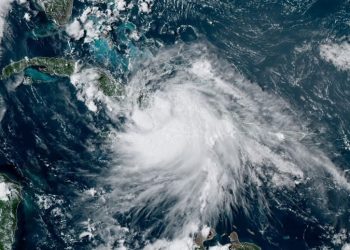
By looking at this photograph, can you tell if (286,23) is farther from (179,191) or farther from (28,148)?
(28,148)

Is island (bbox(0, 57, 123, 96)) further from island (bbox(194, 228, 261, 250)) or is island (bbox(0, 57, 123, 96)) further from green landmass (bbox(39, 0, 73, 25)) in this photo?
island (bbox(194, 228, 261, 250))

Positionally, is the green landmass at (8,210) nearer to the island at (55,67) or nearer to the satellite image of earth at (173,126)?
the satellite image of earth at (173,126)

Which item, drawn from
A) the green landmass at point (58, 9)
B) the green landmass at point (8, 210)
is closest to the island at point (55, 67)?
the green landmass at point (58, 9)

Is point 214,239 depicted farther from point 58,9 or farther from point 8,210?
point 58,9

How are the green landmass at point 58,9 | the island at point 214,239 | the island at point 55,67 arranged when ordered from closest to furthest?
the island at point 214,239 < the island at point 55,67 < the green landmass at point 58,9

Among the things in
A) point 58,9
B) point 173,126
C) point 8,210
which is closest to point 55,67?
point 58,9
